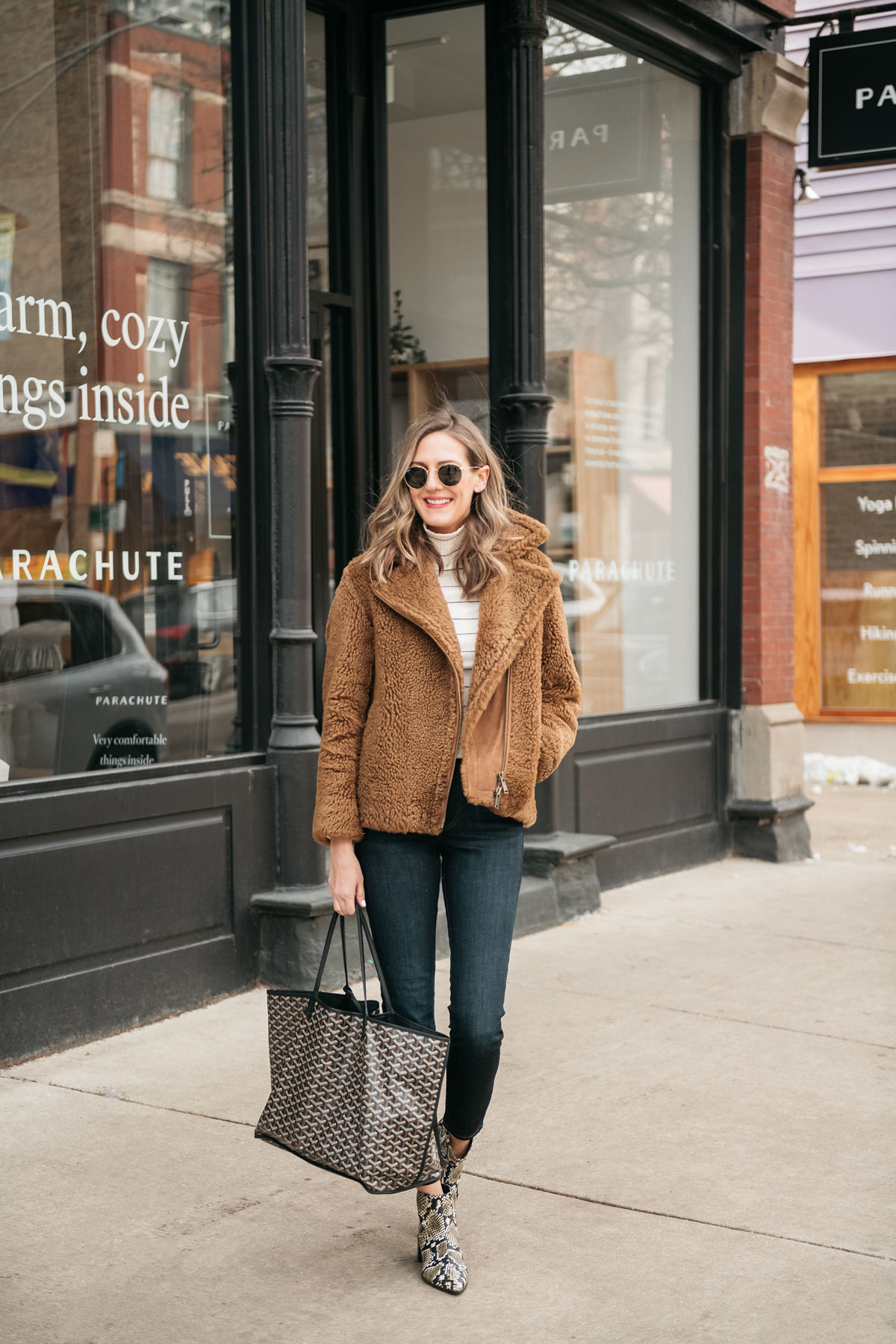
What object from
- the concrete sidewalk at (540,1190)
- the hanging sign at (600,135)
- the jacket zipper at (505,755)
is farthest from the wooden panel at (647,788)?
the jacket zipper at (505,755)

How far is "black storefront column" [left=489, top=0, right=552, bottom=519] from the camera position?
7.09 m

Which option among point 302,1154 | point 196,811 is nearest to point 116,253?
point 196,811

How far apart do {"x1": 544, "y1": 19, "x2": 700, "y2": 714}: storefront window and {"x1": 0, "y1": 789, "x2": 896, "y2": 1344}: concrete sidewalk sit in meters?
2.75

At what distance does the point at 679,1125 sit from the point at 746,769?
15.4ft

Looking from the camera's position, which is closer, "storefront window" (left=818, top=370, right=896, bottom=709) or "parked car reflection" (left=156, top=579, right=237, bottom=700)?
"parked car reflection" (left=156, top=579, right=237, bottom=700)

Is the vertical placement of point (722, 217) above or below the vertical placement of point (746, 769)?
above

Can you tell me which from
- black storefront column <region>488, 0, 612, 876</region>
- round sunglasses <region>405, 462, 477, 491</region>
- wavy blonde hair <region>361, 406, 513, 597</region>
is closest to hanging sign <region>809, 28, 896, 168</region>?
black storefront column <region>488, 0, 612, 876</region>

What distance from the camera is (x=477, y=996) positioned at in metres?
3.41

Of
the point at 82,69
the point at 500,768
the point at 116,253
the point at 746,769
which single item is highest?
the point at 82,69

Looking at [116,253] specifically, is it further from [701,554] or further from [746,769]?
[746,769]

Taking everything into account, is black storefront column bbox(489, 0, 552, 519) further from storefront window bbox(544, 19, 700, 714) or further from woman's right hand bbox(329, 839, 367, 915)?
woman's right hand bbox(329, 839, 367, 915)

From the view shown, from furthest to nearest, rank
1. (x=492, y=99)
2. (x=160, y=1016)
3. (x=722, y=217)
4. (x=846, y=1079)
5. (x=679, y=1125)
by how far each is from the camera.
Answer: (x=722, y=217) → (x=492, y=99) → (x=160, y=1016) → (x=846, y=1079) → (x=679, y=1125)

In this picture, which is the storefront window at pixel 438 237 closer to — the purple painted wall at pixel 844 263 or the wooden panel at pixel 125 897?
the wooden panel at pixel 125 897

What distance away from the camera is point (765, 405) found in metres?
8.95
